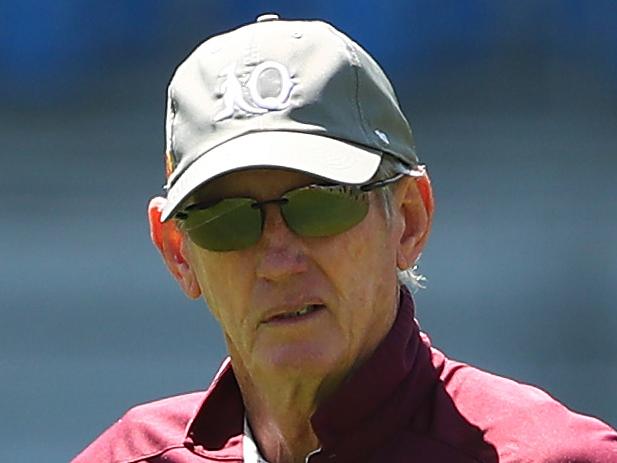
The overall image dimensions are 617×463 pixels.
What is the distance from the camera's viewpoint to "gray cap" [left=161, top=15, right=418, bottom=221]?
2012 millimetres

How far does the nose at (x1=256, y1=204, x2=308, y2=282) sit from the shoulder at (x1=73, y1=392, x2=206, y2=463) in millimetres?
348

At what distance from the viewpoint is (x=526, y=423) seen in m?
2.05

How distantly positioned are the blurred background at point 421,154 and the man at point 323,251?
4.59 meters

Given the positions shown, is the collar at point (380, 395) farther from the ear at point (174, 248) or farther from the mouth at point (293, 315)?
the ear at point (174, 248)

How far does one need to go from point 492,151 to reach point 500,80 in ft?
1.13

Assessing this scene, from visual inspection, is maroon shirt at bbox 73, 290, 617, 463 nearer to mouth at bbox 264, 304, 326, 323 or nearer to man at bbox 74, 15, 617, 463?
man at bbox 74, 15, 617, 463

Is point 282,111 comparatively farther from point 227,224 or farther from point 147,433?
point 147,433

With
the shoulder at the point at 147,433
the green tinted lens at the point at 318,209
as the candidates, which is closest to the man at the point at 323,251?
the green tinted lens at the point at 318,209

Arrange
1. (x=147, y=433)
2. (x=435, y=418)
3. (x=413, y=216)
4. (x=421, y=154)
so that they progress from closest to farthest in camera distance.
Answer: (x=435, y=418)
(x=413, y=216)
(x=147, y=433)
(x=421, y=154)

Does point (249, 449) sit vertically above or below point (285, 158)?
below

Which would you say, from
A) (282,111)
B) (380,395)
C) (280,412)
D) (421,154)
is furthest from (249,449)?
(421,154)

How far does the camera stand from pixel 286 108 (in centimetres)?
204

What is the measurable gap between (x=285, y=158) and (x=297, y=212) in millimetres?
74

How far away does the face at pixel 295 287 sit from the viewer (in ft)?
6.66
